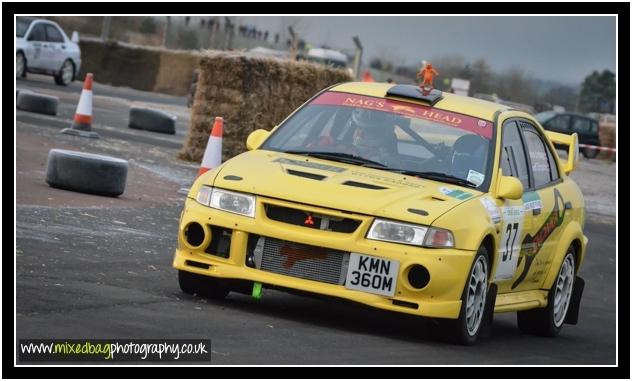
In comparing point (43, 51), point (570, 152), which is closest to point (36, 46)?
point (43, 51)

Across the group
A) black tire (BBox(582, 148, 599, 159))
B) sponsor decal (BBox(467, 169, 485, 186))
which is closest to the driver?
sponsor decal (BBox(467, 169, 485, 186))

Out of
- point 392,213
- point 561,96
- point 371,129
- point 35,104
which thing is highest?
point 371,129

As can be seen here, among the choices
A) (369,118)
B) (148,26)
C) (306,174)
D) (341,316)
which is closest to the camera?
(306,174)

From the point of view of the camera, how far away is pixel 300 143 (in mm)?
9797

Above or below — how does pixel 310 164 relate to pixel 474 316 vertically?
above

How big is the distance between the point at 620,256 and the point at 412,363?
1053cm

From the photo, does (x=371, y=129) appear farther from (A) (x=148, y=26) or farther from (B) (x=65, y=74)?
(A) (x=148, y=26)

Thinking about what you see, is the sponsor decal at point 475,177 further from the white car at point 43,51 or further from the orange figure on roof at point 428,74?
the white car at point 43,51

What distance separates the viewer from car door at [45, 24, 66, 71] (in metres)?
35.9

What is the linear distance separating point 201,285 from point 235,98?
38.9 ft

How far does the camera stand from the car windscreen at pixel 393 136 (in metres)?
9.51

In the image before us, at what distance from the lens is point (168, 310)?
8367 mm

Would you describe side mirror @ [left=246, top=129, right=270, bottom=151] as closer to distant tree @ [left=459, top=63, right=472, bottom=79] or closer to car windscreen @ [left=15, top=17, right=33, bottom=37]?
car windscreen @ [left=15, top=17, right=33, bottom=37]

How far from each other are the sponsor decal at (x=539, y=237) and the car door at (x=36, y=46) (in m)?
25.8
